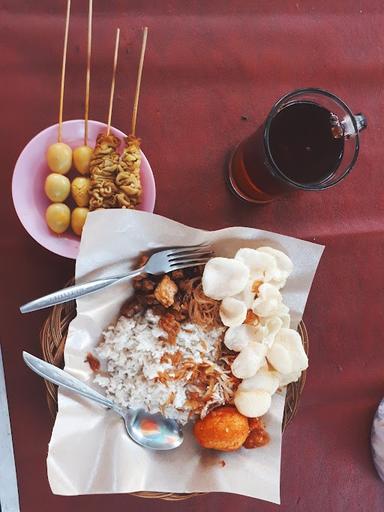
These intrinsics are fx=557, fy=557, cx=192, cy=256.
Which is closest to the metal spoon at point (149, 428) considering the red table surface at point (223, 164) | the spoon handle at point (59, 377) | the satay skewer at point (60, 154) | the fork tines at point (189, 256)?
the spoon handle at point (59, 377)

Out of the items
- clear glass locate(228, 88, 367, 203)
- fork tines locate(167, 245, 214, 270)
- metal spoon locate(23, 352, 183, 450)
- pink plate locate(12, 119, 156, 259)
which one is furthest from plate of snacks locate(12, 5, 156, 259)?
metal spoon locate(23, 352, 183, 450)

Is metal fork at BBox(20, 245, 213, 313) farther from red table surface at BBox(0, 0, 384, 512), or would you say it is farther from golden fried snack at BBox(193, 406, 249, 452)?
golden fried snack at BBox(193, 406, 249, 452)

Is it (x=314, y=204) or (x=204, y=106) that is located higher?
(x=204, y=106)

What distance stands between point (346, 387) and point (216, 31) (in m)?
0.85

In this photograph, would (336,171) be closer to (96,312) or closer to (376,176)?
(376,176)

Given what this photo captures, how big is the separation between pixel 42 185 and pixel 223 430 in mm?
589

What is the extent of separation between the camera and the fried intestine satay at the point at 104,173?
104 cm

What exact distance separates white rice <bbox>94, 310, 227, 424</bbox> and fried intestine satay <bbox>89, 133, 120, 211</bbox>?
233mm

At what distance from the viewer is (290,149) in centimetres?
109

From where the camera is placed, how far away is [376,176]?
1.30 meters

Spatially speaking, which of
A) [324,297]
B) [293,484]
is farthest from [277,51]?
[293,484]

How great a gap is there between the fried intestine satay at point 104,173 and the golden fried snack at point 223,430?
1.46 feet

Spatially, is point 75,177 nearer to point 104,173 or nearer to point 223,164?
point 104,173

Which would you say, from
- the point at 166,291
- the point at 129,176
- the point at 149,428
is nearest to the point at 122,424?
the point at 149,428
